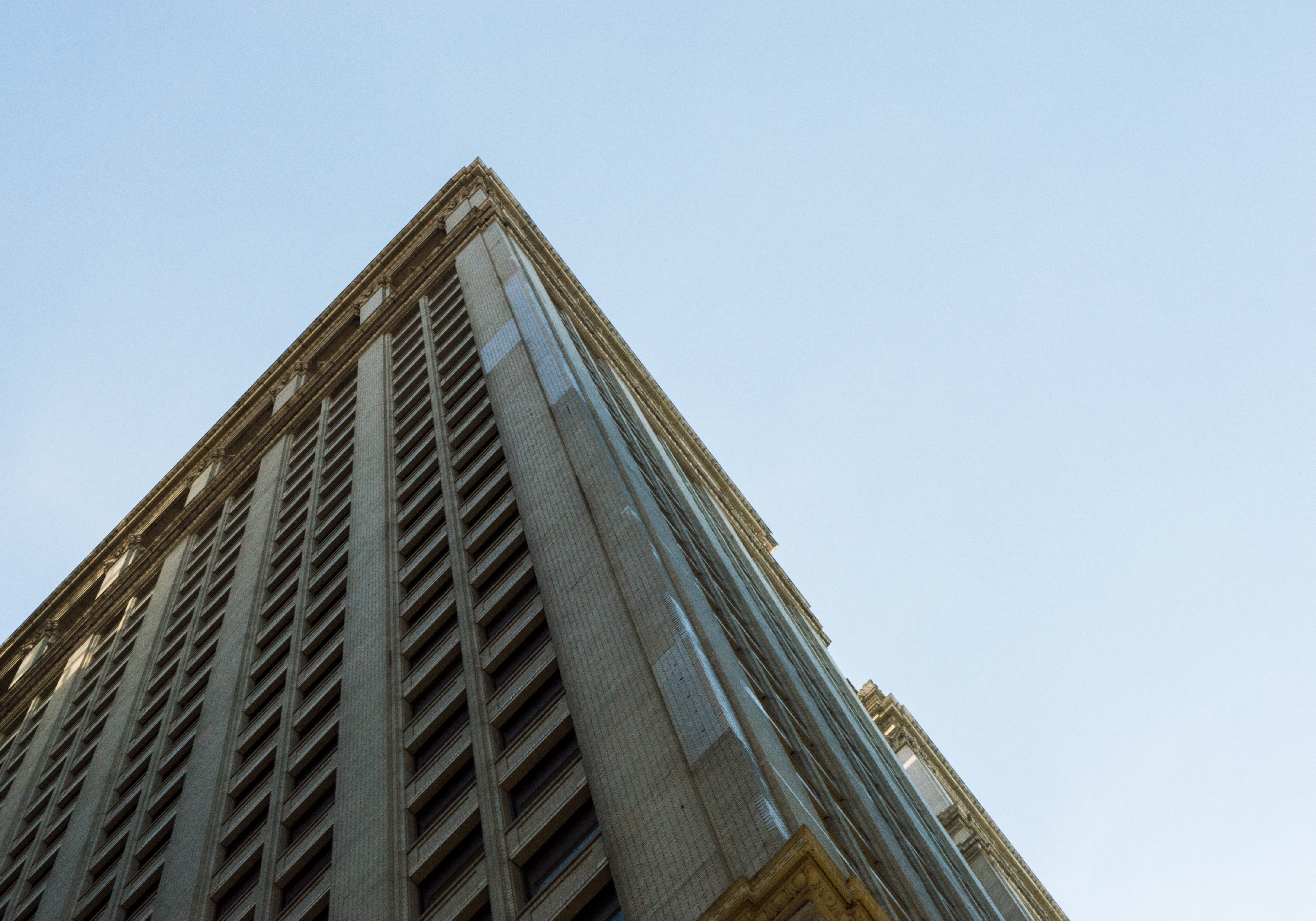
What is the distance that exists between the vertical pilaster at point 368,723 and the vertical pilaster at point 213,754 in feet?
14.3

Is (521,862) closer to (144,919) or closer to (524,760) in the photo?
(524,760)

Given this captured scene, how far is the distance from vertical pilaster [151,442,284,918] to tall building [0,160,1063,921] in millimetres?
101

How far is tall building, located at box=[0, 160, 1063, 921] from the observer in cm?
2138

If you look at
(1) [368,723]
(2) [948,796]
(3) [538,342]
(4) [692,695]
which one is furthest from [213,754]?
(2) [948,796]

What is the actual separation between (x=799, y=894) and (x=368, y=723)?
16.0 metres

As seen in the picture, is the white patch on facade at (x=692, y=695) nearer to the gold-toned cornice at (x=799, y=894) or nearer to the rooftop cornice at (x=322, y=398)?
the gold-toned cornice at (x=799, y=894)

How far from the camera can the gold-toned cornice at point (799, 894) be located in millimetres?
16812

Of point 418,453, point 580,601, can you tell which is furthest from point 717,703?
point 418,453

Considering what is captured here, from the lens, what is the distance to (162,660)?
50.4m

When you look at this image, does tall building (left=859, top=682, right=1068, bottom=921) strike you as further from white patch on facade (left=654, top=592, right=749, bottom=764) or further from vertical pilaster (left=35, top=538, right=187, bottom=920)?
white patch on facade (left=654, top=592, right=749, bottom=764)

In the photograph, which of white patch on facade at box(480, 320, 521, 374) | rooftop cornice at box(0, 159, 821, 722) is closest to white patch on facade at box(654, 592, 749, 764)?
white patch on facade at box(480, 320, 521, 374)

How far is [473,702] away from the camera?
92.2ft

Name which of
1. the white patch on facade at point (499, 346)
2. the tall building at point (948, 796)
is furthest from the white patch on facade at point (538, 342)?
the tall building at point (948, 796)

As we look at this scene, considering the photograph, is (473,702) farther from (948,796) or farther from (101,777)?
(948,796)
